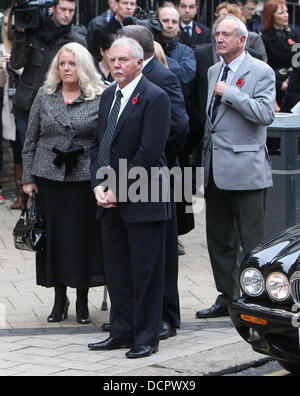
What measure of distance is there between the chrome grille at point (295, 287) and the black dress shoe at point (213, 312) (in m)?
2.14

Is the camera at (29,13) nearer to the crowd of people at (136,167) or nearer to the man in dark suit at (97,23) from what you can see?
the man in dark suit at (97,23)

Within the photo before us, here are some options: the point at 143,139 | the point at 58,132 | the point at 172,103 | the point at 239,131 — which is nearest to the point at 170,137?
the point at 172,103

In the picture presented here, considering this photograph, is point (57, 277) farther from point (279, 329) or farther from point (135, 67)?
point (279, 329)

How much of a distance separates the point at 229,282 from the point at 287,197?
1.70m

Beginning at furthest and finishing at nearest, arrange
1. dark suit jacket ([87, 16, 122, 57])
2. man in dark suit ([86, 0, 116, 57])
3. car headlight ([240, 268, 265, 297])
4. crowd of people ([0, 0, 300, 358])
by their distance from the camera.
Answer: man in dark suit ([86, 0, 116, 57])
dark suit jacket ([87, 16, 122, 57])
crowd of people ([0, 0, 300, 358])
car headlight ([240, 268, 265, 297])

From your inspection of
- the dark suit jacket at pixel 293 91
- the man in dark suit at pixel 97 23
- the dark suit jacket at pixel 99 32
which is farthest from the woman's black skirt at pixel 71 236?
the dark suit jacket at pixel 293 91

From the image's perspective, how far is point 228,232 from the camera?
8070mm

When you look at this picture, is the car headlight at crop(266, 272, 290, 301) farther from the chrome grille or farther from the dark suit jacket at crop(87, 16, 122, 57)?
the dark suit jacket at crop(87, 16, 122, 57)

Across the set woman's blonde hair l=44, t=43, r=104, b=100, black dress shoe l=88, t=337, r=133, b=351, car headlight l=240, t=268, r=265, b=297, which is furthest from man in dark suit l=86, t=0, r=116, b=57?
car headlight l=240, t=268, r=265, b=297

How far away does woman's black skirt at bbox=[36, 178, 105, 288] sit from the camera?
7.70 meters

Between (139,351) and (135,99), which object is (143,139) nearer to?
(135,99)

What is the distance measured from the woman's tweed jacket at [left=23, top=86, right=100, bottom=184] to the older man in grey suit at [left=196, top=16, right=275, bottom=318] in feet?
3.00

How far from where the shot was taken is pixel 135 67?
686 centimetres

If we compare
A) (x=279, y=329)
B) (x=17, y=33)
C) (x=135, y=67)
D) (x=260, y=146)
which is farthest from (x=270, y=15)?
(x=279, y=329)
